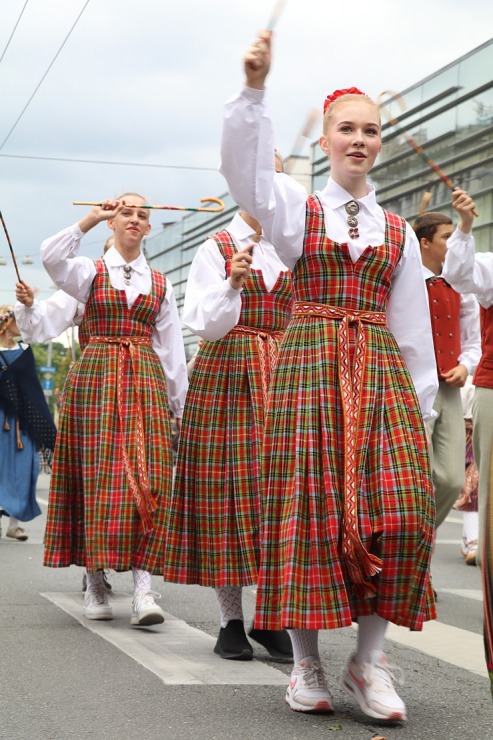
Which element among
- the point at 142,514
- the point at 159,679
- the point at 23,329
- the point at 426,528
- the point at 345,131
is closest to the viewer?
the point at 426,528

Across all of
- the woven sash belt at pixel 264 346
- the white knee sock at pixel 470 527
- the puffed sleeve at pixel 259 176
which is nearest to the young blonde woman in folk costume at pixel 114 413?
the woven sash belt at pixel 264 346

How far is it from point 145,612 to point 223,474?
35.8 inches

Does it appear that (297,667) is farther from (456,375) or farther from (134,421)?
(456,375)

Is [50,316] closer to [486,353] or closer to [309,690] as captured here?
[486,353]

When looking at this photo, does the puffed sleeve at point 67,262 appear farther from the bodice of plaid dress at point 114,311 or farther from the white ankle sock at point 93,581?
the white ankle sock at point 93,581

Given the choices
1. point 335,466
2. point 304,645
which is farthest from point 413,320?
point 304,645

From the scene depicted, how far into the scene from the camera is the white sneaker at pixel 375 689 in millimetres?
3955

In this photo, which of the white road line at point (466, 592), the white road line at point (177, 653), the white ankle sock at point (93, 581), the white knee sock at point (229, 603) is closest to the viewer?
the white road line at point (177, 653)

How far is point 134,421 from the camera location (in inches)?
248

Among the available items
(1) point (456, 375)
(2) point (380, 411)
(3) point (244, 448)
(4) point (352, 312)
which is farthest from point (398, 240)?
(1) point (456, 375)

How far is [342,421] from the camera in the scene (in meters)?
4.11

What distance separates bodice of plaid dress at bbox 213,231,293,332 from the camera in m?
5.30

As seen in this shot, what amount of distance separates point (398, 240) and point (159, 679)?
1713 millimetres

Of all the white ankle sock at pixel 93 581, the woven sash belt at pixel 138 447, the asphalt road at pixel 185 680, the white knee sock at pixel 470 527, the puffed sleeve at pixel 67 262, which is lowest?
the asphalt road at pixel 185 680
